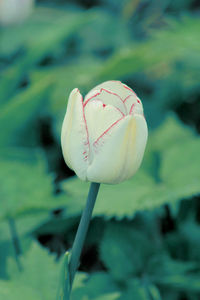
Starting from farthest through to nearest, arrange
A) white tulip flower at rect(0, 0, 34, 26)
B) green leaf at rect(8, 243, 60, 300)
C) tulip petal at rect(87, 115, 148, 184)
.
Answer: white tulip flower at rect(0, 0, 34, 26) → green leaf at rect(8, 243, 60, 300) → tulip petal at rect(87, 115, 148, 184)

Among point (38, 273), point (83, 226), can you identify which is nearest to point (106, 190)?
point (38, 273)

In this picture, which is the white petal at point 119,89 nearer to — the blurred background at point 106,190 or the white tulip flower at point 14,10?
the blurred background at point 106,190

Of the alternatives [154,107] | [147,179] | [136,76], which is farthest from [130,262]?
[136,76]

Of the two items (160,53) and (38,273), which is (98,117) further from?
(160,53)

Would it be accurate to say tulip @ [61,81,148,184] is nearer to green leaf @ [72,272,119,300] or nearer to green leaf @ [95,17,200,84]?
green leaf @ [72,272,119,300]

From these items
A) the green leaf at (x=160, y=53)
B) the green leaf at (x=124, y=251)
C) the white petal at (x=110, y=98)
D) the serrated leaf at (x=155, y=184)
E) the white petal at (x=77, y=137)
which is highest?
the white petal at (x=110, y=98)

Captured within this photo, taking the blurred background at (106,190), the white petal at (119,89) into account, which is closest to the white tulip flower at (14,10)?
the blurred background at (106,190)

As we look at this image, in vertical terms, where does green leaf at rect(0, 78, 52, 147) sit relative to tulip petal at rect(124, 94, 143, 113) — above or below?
below

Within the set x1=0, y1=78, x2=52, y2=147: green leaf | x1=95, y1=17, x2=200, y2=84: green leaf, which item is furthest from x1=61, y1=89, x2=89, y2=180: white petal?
x1=95, y1=17, x2=200, y2=84: green leaf
